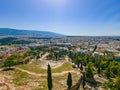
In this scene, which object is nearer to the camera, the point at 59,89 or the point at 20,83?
the point at 59,89

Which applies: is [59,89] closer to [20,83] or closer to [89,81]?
[20,83]

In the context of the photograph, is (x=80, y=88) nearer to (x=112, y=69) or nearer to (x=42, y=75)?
(x=42, y=75)

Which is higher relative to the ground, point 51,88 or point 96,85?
point 51,88

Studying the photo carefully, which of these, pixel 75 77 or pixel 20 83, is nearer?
pixel 20 83

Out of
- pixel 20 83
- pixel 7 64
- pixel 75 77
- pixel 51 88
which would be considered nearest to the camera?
pixel 51 88

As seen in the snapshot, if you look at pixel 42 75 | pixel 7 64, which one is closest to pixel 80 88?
Result: pixel 42 75

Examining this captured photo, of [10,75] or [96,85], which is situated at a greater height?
[10,75]

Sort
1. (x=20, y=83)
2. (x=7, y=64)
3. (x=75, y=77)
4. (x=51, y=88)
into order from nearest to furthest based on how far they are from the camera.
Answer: (x=51, y=88), (x=20, y=83), (x=75, y=77), (x=7, y=64)

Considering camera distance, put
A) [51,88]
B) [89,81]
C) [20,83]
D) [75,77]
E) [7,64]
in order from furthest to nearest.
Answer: [7,64], [89,81], [75,77], [20,83], [51,88]

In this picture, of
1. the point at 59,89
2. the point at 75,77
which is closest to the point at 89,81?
the point at 75,77
